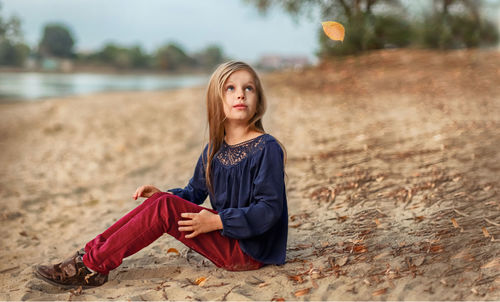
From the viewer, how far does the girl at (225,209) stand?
262 centimetres

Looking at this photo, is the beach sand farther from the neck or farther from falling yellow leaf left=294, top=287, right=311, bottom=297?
the neck

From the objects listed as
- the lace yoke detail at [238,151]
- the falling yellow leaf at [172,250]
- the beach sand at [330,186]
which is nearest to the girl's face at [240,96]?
the lace yoke detail at [238,151]

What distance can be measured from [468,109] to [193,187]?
20.0 feet

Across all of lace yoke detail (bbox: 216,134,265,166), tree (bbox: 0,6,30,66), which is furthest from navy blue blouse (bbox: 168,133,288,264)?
tree (bbox: 0,6,30,66)

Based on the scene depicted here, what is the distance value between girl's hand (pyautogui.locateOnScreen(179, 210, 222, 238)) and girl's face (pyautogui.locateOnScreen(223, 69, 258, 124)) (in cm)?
64

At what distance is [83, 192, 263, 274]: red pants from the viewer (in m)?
2.69

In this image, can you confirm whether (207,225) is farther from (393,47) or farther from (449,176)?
(393,47)

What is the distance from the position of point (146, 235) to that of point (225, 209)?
0.50 metres

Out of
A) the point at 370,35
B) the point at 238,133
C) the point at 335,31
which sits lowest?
the point at 238,133

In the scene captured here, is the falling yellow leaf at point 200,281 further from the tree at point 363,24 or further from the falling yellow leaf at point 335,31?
the tree at point 363,24

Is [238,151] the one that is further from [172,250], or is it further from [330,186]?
[330,186]

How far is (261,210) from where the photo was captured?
8.49 ft

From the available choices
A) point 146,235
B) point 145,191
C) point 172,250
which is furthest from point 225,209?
point 172,250

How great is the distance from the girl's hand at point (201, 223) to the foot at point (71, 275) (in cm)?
74
